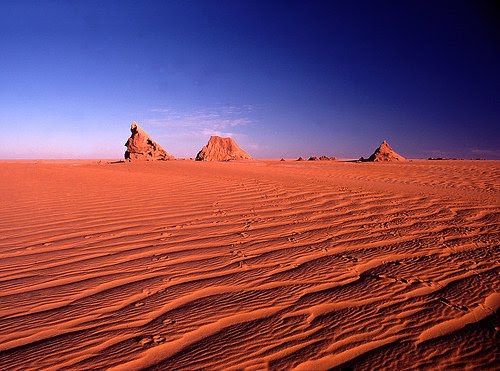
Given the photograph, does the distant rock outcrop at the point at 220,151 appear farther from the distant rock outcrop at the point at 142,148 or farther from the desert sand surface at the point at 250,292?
the desert sand surface at the point at 250,292

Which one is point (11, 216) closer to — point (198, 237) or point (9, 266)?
point (9, 266)

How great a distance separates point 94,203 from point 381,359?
16.6 feet

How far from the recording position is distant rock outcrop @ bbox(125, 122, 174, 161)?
24938mm

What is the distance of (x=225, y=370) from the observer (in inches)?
53.6

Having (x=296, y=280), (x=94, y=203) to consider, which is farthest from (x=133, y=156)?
(x=296, y=280)

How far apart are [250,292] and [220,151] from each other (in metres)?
32.7

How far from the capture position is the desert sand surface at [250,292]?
147cm

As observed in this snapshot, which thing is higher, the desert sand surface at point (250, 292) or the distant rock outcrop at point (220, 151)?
the distant rock outcrop at point (220, 151)

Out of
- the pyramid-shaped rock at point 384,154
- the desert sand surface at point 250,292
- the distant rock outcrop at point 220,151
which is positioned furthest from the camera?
the distant rock outcrop at point 220,151

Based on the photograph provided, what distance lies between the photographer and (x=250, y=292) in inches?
80.6

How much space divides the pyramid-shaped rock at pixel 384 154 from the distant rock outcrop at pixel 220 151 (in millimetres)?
14938

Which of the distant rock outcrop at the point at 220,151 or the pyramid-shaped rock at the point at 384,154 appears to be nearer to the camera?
the pyramid-shaped rock at the point at 384,154

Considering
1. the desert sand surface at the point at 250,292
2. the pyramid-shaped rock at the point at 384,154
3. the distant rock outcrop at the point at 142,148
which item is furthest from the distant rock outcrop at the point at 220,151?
the desert sand surface at the point at 250,292

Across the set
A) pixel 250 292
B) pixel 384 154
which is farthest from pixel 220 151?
pixel 250 292
